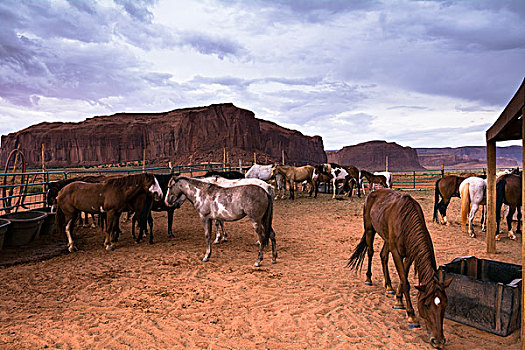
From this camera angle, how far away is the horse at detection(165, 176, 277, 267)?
5.85 m

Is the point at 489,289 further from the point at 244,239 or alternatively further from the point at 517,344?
the point at 244,239

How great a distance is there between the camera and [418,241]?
3506 millimetres

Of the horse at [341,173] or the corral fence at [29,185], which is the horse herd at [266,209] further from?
the horse at [341,173]

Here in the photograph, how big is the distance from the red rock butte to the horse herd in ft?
149

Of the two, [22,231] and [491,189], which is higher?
[491,189]

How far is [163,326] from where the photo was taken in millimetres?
3596

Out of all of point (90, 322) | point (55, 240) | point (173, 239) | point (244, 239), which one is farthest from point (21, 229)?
point (244, 239)

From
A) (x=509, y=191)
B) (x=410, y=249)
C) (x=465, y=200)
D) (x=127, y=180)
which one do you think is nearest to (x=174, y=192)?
(x=127, y=180)

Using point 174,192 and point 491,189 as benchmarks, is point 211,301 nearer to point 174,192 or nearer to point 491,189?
point 174,192

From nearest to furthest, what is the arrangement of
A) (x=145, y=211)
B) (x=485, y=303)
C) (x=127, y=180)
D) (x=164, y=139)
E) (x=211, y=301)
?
1. (x=485, y=303)
2. (x=211, y=301)
3. (x=127, y=180)
4. (x=145, y=211)
5. (x=164, y=139)

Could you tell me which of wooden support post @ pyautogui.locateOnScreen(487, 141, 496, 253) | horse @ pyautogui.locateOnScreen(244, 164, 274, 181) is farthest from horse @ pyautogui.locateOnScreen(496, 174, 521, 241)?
horse @ pyautogui.locateOnScreen(244, 164, 274, 181)

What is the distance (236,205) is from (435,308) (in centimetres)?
382

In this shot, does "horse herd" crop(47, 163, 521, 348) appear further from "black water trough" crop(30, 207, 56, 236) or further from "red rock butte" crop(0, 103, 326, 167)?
"red rock butte" crop(0, 103, 326, 167)

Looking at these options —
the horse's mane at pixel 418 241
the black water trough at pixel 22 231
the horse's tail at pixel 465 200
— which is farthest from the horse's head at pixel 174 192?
the horse's tail at pixel 465 200
